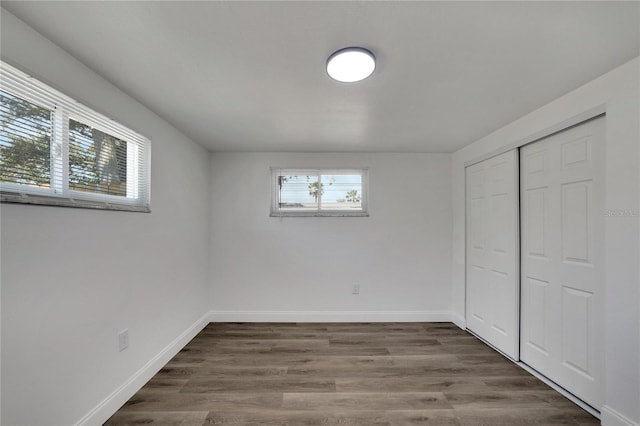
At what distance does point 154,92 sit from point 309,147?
5.84 feet

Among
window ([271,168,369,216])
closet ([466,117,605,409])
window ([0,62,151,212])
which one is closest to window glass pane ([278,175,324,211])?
window ([271,168,369,216])

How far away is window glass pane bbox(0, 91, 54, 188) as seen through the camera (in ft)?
4.13

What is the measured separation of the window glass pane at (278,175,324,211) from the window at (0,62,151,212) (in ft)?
6.00

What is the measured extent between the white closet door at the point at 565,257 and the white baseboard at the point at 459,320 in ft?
2.83

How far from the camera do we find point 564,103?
203cm

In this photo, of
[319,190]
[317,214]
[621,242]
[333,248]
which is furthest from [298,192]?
[621,242]

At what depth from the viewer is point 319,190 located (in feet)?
12.2

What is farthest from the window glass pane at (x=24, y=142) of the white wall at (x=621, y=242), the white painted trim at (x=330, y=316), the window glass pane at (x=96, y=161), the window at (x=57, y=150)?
the white wall at (x=621, y=242)

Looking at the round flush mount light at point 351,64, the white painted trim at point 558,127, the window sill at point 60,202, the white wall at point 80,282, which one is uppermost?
the round flush mount light at point 351,64

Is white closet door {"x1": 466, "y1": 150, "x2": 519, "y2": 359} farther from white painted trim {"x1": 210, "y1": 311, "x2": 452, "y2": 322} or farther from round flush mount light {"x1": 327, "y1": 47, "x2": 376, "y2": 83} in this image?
round flush mount light {"x1": 327, "y1": 47, "x2": 376, "y2": 83}

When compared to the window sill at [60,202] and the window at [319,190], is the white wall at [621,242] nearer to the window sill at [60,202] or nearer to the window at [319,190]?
the window at [319,190]

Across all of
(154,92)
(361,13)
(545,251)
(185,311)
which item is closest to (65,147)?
(154,92)

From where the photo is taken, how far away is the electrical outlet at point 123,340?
1.94 meters

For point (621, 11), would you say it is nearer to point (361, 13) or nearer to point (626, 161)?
point (626, 161)
